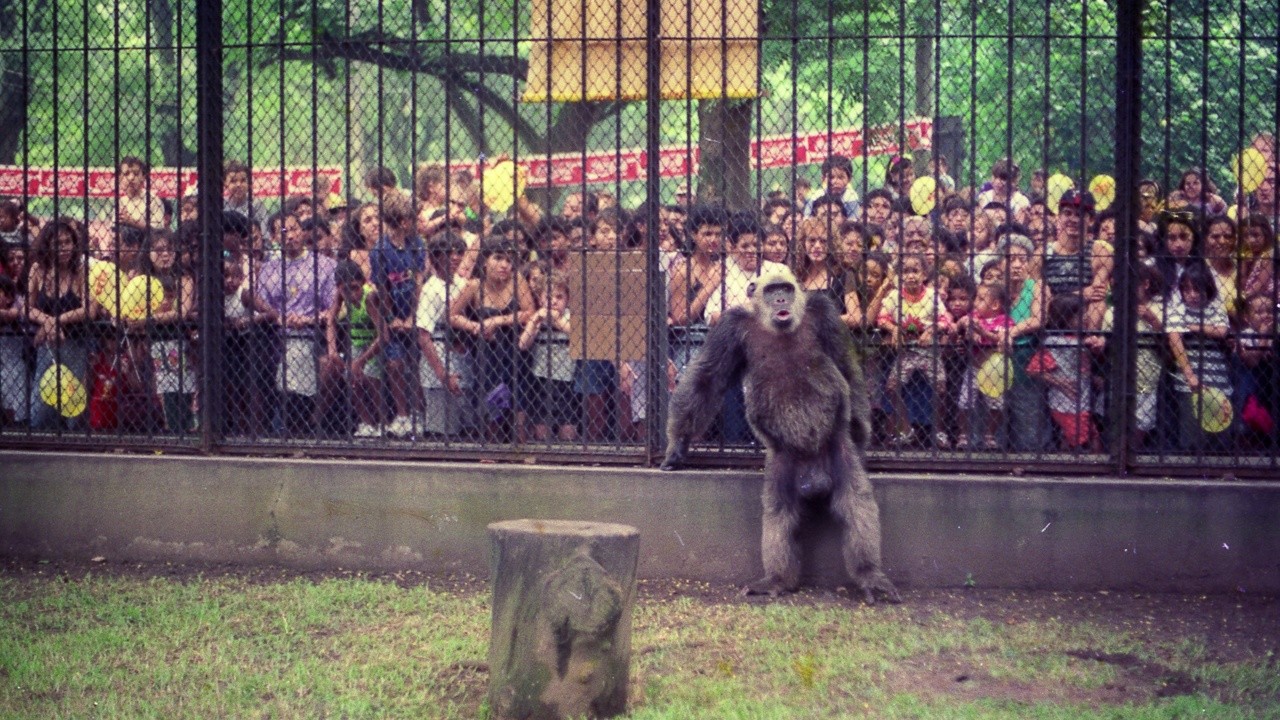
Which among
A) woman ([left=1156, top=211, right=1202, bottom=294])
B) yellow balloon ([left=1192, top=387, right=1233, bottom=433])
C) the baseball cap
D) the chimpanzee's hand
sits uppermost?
the baseball cap

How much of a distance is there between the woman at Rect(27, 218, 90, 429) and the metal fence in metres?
0.02

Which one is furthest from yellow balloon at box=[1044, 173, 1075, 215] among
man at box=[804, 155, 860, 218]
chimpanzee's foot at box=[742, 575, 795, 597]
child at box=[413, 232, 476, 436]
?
child at box=[413, 232, 476, 436]

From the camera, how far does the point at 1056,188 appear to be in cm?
851

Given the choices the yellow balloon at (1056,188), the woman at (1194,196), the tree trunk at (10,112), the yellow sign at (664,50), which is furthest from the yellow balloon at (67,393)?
the woman at (1194,196)

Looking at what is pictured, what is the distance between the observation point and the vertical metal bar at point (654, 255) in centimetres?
815

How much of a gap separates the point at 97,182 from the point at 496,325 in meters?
2.79

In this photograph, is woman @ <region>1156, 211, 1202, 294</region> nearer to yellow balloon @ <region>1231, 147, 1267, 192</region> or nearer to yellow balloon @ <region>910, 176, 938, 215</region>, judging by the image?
yellow balloon @ <region>1231, 147, 1267, 192</region>

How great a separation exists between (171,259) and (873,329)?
426 cm

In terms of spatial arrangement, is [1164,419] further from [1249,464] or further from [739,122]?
[739,122]

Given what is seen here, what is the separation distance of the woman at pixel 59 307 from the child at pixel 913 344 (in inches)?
192

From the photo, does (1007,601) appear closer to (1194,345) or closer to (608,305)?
(1194,345)

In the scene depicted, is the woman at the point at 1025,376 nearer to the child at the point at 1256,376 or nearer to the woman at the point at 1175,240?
the woman at the point at 1175,240

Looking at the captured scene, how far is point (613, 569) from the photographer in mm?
5547

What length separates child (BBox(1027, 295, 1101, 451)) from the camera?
8.11 metres
